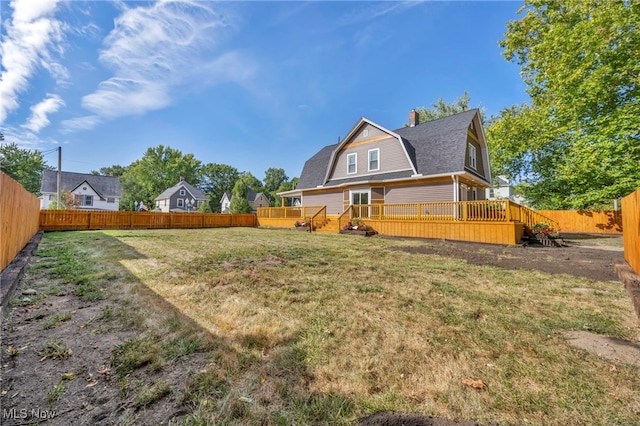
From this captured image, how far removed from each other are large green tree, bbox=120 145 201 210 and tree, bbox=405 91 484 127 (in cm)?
4398

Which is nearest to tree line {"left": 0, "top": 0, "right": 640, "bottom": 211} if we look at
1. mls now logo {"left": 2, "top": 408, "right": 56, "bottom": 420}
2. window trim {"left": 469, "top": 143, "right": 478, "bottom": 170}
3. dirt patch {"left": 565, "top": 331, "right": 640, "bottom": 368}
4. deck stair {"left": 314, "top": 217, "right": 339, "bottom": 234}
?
window trim {"left": 469, "top": 143, "right": 478, "bottom": 170}

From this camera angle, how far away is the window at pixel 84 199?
108ft

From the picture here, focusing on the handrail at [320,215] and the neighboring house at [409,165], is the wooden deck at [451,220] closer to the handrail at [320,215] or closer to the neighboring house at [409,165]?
the handrail at [320,215]

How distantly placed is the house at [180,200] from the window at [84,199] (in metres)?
10.4

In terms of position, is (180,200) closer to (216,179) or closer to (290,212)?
(216,179)

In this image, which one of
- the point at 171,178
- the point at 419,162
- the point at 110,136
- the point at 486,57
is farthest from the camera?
the point at 171,178

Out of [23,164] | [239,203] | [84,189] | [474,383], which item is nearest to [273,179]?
[84,189]

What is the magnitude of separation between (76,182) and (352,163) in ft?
126

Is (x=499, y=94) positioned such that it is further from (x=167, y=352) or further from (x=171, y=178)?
(x=171, y=178)

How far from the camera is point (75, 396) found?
5.42ft

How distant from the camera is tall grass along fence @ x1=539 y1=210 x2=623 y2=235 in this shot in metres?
16.3

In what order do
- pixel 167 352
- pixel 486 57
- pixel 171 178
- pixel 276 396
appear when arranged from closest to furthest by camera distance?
pixel 276 396, pixel 167 352, pixel 486 57, pixel 171 178

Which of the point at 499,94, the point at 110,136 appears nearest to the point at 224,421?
the point at 499,94

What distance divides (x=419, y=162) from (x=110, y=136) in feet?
95.0
